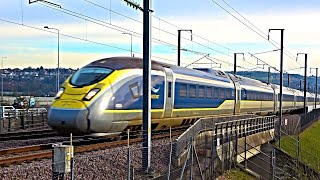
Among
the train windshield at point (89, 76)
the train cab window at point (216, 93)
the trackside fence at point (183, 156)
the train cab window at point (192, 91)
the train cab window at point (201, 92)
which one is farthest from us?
the train cab window at point (216, 93)

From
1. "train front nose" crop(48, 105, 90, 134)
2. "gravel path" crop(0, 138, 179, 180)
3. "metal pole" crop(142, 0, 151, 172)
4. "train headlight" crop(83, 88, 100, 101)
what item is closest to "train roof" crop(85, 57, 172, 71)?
"train headlight" crop(83, 88, 100, 101)

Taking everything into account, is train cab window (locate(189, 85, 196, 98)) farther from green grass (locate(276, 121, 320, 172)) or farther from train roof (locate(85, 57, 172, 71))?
green grass (locate(276, 121, 320, 172))

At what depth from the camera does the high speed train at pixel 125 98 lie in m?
18.2

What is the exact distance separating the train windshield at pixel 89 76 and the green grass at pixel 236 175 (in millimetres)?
5721

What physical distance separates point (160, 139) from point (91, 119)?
450 cm

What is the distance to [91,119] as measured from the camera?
1805 centimetres

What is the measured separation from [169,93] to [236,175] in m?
4.50

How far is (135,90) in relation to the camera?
20172mm

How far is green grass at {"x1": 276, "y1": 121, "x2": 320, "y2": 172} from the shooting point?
118 ft

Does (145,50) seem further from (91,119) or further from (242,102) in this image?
(242,102)

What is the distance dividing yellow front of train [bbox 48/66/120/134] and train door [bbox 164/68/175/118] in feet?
13.4

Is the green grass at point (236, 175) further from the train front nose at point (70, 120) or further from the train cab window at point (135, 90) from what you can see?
the train front nose at point (70, 120)

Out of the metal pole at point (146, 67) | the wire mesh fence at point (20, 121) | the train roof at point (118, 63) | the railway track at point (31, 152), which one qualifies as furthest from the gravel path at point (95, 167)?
the wire mesh fence at point (20, 121)

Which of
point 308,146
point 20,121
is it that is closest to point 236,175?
point 20,121
